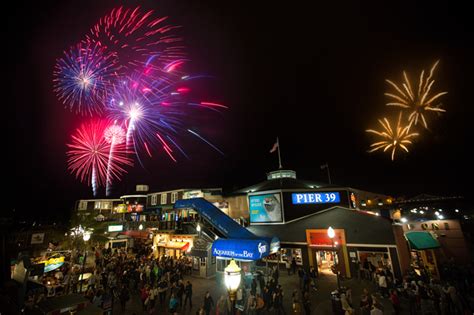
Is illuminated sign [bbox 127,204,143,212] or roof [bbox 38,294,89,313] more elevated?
illuminated sign [bbox 127,204,143,212]

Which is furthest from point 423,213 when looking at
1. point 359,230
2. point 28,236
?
point 28,236

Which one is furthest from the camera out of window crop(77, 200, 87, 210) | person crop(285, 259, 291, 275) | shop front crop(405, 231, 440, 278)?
window crop(77, 200, 87, 210)

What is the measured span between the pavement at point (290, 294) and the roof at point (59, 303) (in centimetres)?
343

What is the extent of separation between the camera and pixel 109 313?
559 inches

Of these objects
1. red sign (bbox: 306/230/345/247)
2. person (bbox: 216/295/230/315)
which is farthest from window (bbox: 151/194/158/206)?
person (bbox: 216/295/230/315)

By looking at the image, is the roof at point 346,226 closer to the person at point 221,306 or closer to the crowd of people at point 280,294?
the crowd of people at point 280,294

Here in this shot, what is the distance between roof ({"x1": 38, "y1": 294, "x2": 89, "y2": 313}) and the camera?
11.3 meters

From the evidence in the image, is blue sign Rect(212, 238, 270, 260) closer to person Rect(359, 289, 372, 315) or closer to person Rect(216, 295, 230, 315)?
person Rect(216, 295, 230, 315)

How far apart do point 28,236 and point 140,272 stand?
47.2 ft

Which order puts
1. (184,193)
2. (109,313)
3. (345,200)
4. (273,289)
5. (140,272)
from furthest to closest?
(184,193), (345,200), (140,272), (273,289), (109,313)

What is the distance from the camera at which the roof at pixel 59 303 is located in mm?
11320

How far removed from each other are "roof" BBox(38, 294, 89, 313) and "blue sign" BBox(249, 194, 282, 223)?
65.4ft

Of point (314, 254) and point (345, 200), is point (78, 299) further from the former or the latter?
point (345, 200)

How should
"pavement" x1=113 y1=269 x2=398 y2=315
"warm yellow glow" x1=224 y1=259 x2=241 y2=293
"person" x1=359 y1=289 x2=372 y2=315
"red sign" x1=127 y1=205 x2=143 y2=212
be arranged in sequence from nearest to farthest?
"warm yellow glow" x1=224 y1=259 x2=241 y2=293 < "person" x1=359 y1=289 x2=372 y2=315 < "pavement" x1=113 y1=269 x2=398 y2=315 < "red sign" x1=127 y1=205 x2=143 y2=212
